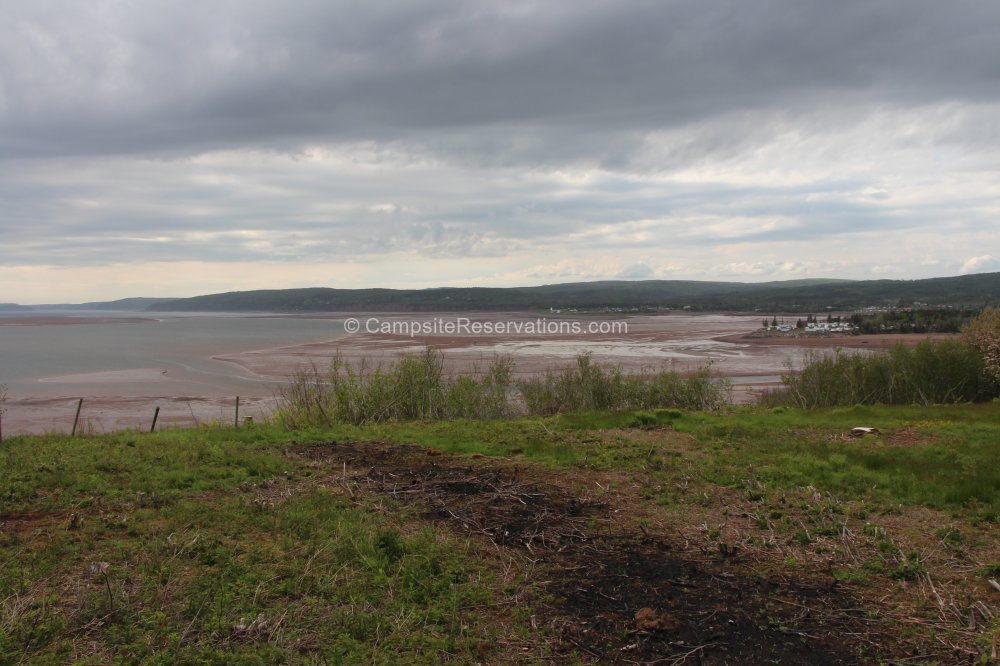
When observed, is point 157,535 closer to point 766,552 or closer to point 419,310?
point 766,552

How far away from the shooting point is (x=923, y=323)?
64.4 meters

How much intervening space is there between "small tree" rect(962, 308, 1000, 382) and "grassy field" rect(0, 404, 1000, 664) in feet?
38.7

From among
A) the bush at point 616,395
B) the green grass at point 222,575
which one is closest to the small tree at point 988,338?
the bush at point 616,395

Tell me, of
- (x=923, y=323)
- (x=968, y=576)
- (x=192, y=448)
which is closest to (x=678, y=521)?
(x=968, y=576)

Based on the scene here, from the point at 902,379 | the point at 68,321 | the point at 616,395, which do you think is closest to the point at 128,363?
the point at 616,395

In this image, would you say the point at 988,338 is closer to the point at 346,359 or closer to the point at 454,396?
the point at 454,396

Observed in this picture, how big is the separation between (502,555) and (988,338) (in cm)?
→ 2214

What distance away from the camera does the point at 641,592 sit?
6.21 metres

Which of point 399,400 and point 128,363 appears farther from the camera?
point 128,363

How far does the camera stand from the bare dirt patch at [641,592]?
525 centimetres

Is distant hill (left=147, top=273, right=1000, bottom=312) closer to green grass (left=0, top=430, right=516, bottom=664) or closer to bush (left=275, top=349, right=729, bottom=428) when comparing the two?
bush (left=275, top=349, right=729, bottom=428)

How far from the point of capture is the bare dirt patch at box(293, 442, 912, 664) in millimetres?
5254

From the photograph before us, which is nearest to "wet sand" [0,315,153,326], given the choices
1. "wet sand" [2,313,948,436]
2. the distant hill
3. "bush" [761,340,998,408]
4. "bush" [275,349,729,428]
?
the distant hill

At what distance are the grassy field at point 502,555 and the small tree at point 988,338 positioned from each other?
1180 centimetres
